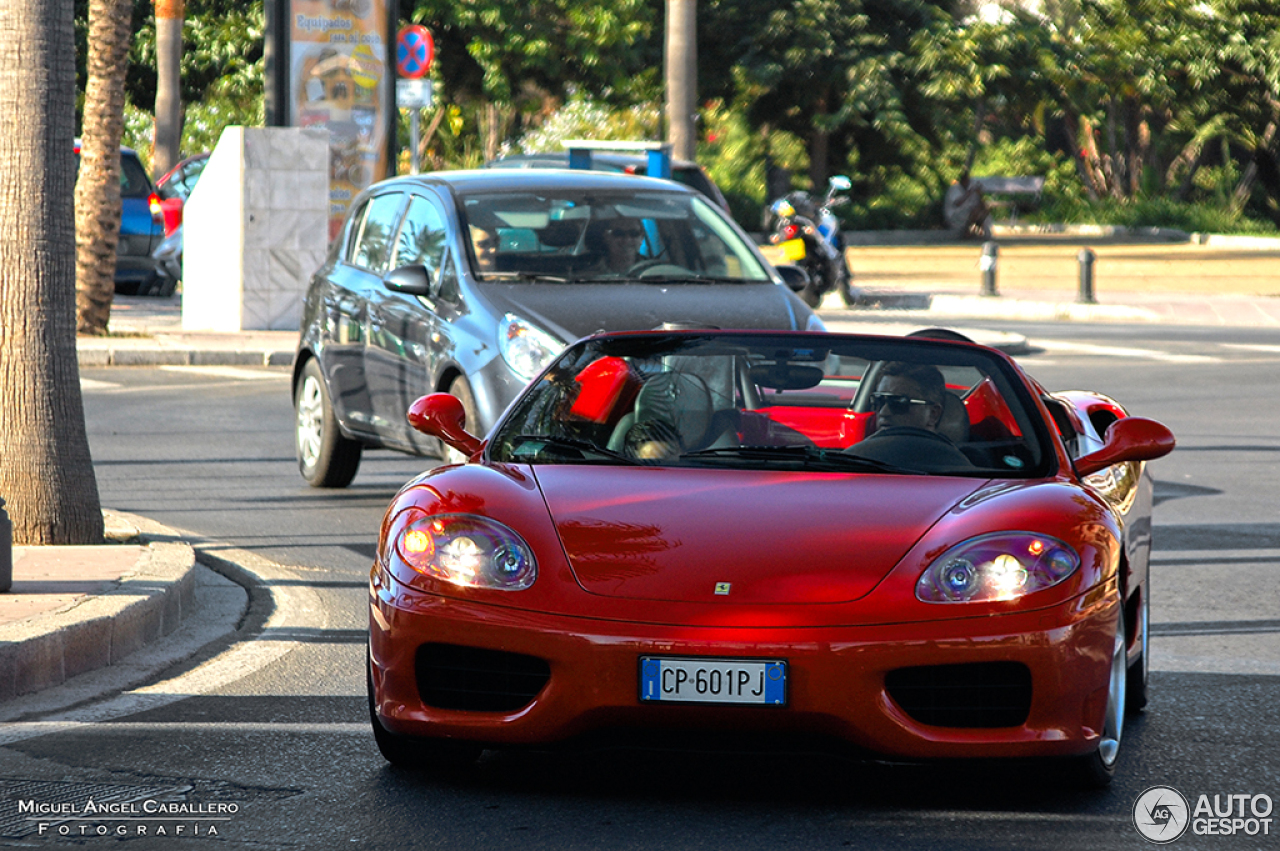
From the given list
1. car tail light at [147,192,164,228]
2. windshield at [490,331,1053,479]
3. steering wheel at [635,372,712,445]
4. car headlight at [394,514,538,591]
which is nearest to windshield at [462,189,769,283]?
windshield at [490,331,1053,479]

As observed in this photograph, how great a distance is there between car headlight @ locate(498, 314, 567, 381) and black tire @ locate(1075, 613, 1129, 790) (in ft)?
13.7

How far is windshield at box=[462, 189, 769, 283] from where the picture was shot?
9.84m

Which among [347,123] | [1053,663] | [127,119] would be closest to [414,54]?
[347,123]

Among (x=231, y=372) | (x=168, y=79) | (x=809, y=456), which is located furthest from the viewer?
(x=168, y=79)

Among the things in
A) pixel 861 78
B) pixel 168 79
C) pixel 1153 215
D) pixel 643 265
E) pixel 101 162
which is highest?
pixel 861 78

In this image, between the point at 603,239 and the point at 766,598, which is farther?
the point at 603,239

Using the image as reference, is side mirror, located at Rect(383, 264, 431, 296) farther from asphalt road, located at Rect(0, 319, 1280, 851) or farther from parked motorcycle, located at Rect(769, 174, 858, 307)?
parked motorcycle, located at Rect(769, 174, 858, 307)

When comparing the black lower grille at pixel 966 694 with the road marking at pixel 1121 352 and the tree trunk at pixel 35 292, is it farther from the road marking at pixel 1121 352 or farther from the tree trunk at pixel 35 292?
the road marking at pixel 1121 352

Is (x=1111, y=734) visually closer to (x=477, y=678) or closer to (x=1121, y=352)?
(x=477, y=678)

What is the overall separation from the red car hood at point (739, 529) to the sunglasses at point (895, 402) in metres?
0.51

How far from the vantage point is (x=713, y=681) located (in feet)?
14.5

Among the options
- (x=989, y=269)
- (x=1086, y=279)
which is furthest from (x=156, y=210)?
(x=1086, y=279)

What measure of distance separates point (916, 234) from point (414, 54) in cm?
2313

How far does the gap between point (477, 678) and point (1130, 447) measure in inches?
78.8
